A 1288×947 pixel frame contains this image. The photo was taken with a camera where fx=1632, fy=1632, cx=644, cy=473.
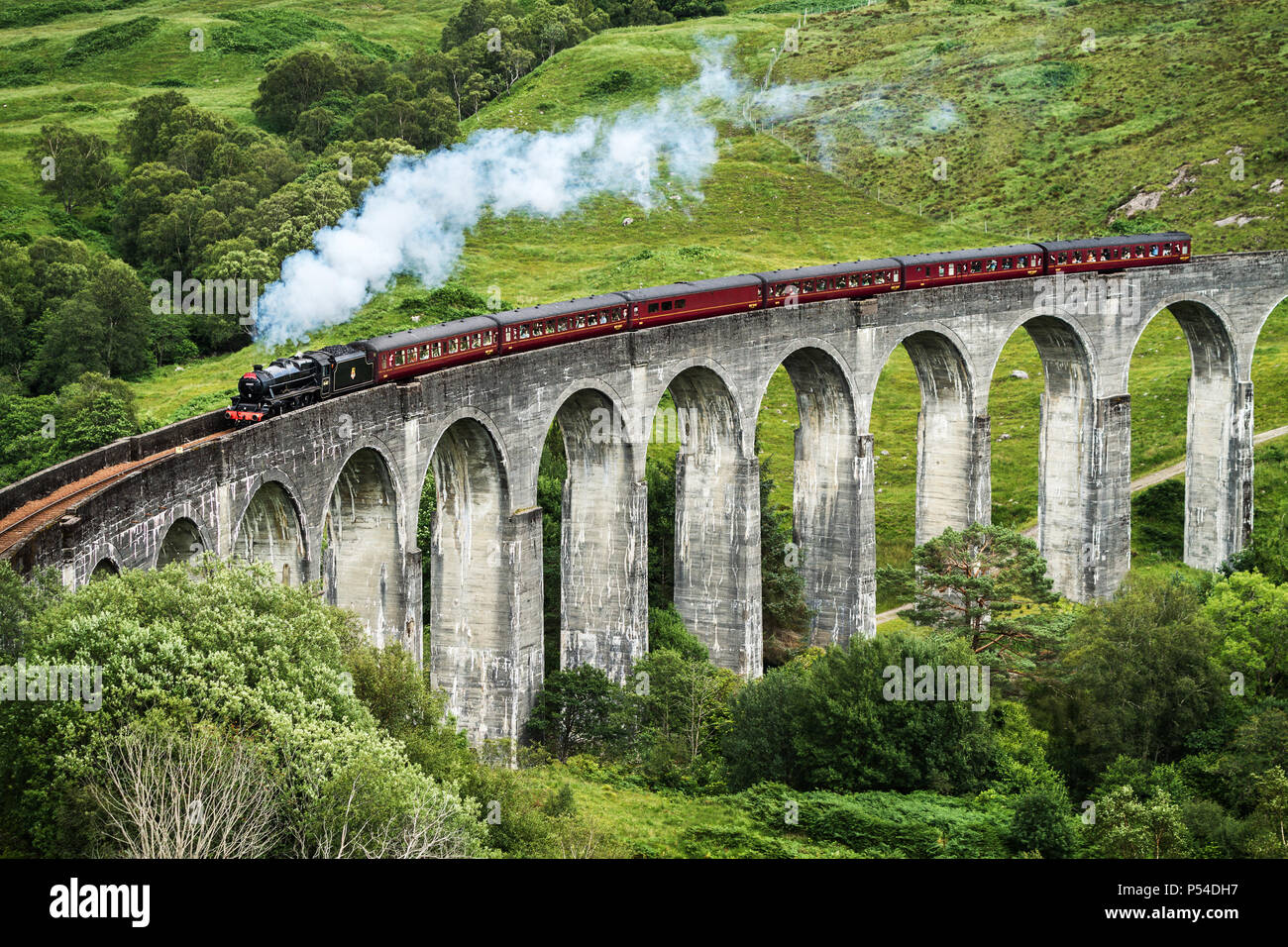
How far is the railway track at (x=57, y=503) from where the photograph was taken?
139 ft

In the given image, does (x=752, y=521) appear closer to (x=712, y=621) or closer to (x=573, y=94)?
(x=712, y=621)

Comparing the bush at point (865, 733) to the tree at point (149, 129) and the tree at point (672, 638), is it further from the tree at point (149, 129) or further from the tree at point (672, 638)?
the tree at point (149, 129)

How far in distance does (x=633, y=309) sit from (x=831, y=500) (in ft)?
46.2

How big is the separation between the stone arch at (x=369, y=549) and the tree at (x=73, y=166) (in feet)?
290

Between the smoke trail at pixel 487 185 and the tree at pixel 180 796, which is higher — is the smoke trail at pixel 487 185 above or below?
above

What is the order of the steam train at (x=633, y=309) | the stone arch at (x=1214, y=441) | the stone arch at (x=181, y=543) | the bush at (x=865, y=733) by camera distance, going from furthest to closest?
the stone arch at (x=1214, y=441)
the bush at (x=865, y=733)
the steam train at (x=633, y=309)
the stone arch at (x=181, y=543)

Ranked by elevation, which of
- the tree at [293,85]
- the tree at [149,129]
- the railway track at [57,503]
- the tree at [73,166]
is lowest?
the railway track at [57,503]

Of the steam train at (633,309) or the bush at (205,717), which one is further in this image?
the steam train at (633,309)

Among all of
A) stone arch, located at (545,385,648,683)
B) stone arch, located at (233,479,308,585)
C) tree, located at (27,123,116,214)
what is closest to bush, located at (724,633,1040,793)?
stone arch, located at (545,385,648,683)

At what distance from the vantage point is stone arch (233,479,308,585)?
5156 cm

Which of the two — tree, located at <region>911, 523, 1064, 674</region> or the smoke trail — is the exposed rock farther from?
tree, located at <region>911, 523, 1064, 674</region>
